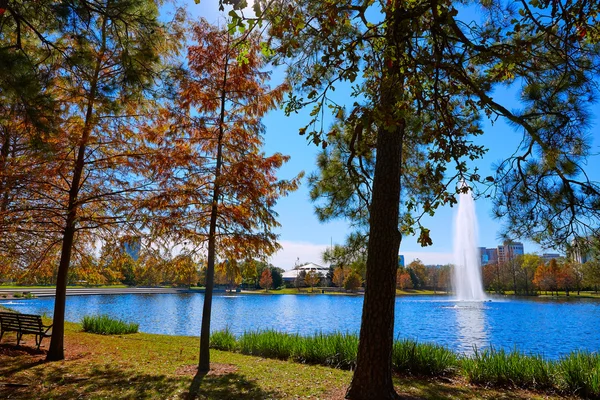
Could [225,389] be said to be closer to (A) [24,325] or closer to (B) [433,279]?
(A) [24,325]

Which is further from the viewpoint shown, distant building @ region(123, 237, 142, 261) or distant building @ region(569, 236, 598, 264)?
distant building @ region(123, 237, 142, 261)

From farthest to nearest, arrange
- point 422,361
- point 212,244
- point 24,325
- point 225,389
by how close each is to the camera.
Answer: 1. point 24,325
2. point 212,244
3. point 422,361
4. point 225,389

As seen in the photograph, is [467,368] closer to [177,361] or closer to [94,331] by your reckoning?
[177,361]

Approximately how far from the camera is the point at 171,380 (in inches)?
258

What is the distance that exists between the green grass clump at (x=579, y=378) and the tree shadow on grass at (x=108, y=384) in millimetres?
4807

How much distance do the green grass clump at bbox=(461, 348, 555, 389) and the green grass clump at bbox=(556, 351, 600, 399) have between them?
0.68 ft

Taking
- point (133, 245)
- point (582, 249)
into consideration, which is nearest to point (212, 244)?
point (133, 245)

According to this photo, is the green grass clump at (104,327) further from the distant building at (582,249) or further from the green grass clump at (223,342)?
the distant building at (582,249)

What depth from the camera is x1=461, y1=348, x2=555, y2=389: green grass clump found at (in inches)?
266

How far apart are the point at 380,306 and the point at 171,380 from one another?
387cm

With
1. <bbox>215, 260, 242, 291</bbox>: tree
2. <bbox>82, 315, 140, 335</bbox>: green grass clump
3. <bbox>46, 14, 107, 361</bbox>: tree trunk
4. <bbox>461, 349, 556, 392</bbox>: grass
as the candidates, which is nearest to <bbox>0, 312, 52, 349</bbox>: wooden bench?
<bbox>46, 14, 107, 361</bbox>: tree trunk

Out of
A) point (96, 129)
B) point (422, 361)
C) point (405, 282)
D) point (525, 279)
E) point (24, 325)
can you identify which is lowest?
point (405, 282)

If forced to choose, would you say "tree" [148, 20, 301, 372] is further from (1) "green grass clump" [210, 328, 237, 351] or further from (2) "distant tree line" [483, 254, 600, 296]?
(2) "distant tree line" [483, 254, 600, 296]

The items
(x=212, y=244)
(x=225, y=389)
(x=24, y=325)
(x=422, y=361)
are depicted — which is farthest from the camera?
(x=24, y=325)
